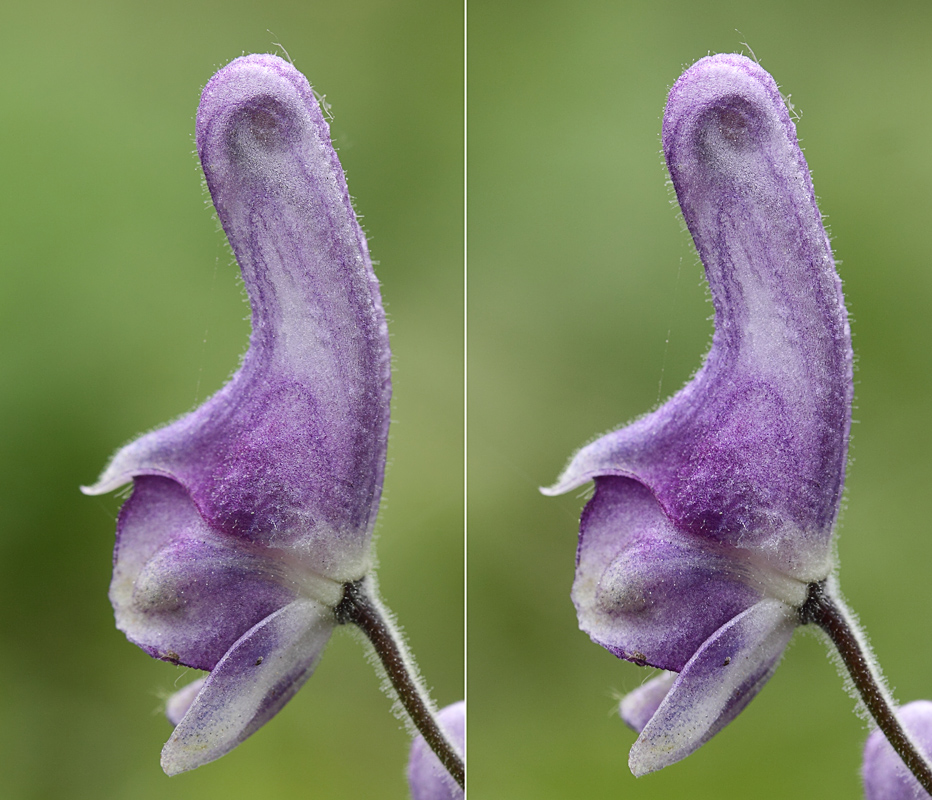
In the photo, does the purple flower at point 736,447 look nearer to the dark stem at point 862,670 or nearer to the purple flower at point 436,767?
the dark stem at point 862,670

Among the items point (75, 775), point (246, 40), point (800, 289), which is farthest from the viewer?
point (75, 775)

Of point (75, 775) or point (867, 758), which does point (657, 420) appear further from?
point (75, 775)

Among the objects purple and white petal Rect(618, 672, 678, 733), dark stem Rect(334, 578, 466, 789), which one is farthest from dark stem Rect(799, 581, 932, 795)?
dark stem Rect(334, 578, 466, 789)

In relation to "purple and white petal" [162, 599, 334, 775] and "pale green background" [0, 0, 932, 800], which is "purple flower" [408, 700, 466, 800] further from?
"purple and white petal" [162, 599, 334, 775]

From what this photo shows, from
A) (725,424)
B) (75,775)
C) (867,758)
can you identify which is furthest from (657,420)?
Result: (75,775)

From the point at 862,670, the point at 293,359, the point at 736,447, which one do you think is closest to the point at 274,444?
the point at 293,359

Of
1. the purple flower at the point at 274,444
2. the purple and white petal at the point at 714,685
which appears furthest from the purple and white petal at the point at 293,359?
the purple and white petal at the point at 714,685
